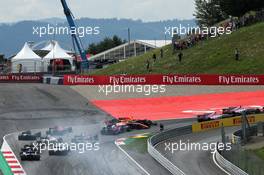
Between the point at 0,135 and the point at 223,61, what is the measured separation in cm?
3347

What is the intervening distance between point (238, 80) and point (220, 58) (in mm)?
13195

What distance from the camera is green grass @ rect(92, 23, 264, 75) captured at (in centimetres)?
5878

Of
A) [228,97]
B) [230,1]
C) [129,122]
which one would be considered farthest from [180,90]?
[230,1]

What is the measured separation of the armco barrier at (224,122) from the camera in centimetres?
3362

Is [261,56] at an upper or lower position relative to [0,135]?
upper

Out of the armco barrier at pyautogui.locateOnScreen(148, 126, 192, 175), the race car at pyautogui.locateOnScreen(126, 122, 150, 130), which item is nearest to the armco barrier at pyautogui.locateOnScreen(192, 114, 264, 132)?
the armco barrier at pyautogui.locateOnScreen(148, 126, 192, 175)

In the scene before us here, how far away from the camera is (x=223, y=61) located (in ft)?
200

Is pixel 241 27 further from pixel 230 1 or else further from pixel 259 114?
pixel 259 114

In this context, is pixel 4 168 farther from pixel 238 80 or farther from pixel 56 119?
pixel 238 80

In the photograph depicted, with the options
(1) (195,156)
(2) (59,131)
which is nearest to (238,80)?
(2) (59,131)

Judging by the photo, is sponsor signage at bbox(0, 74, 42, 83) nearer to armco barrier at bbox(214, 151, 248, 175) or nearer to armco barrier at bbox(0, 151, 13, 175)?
armco barrier at bbox(0, 151, 13, 175)

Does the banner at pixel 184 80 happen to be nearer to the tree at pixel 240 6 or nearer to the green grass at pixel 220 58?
the green grass at pixel 220 58

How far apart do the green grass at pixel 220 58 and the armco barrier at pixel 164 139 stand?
2561 centimetres

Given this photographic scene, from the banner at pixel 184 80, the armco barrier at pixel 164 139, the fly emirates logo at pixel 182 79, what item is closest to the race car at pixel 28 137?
the armco barrier at pixel 164 139
